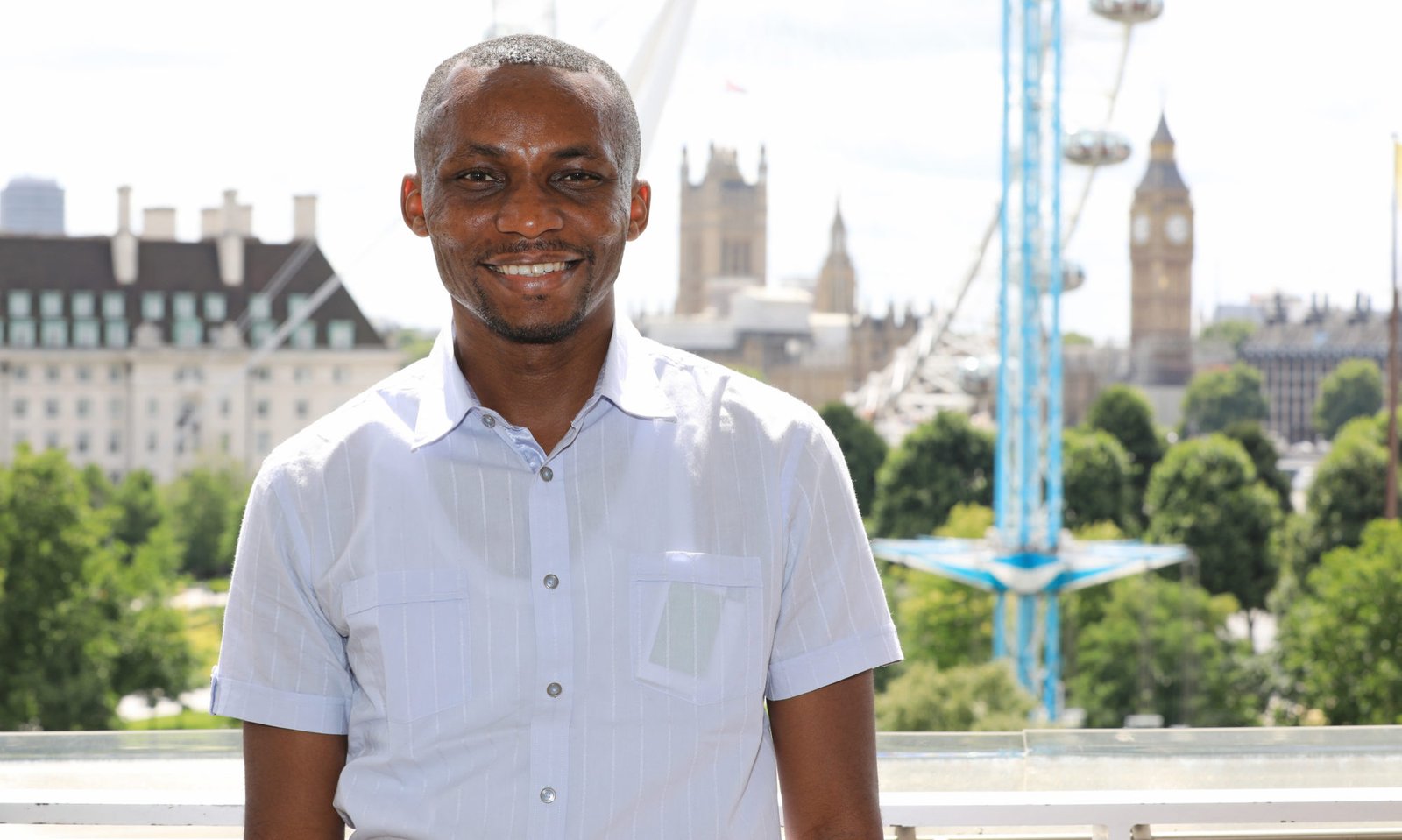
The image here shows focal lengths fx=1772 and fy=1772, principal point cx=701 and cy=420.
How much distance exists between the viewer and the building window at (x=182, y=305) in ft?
114

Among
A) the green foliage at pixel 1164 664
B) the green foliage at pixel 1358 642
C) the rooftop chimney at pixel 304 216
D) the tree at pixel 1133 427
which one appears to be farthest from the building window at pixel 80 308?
the green foliage at pixel 1358 642

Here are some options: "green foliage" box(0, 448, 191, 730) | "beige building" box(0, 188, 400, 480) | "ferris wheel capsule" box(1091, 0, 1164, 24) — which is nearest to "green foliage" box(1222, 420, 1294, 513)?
"ferris wheel capsule" box(1091, 0, 1164, 24)

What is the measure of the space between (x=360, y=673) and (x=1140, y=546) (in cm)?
1460

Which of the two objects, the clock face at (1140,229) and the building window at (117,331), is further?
the clock face at (1140,229)

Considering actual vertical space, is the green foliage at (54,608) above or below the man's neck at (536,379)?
below

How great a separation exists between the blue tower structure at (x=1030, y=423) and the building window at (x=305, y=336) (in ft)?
71.2

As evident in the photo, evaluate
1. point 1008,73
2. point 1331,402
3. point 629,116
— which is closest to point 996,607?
point 1008,73

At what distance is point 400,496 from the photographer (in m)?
0.95

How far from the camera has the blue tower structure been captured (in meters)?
15.2

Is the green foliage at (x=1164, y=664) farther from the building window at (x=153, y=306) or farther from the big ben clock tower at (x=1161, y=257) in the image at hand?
the big ben clock tower at (x=1161, y=257)

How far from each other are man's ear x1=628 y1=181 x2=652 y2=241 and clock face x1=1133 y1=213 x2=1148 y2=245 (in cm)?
5684

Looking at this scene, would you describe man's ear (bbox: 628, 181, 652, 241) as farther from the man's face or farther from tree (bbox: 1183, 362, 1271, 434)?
tree (bbox: 1183, 362, 1271, 434)

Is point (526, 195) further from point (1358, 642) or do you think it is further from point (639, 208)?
point (1358, 642)

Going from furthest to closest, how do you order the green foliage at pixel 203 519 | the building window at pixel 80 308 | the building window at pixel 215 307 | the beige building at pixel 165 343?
the building window at pixel 215 307, the building window at pixel 80 308, the beige building at pixel 165 343, the green foliage at pixel 203 519
